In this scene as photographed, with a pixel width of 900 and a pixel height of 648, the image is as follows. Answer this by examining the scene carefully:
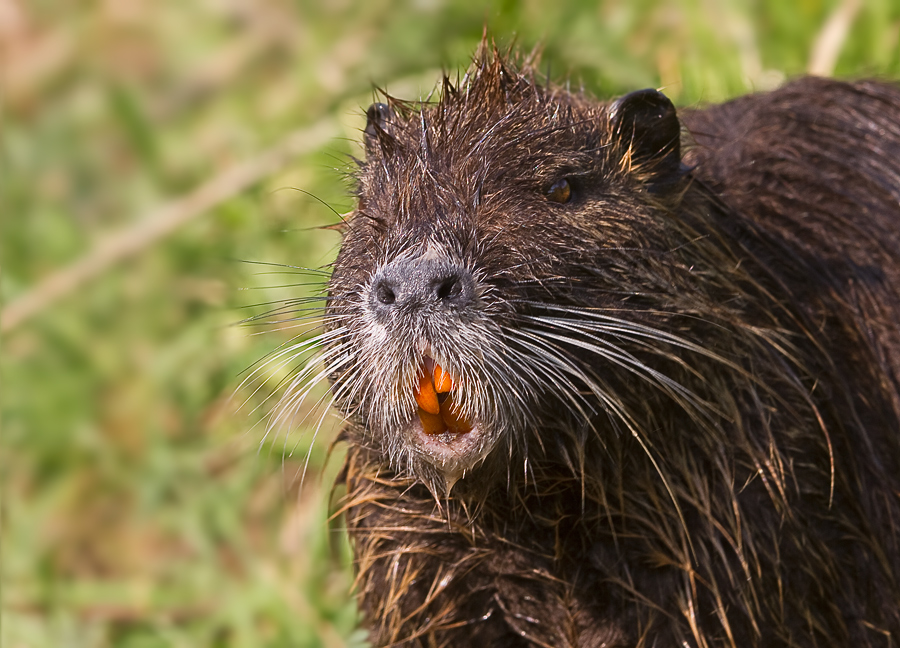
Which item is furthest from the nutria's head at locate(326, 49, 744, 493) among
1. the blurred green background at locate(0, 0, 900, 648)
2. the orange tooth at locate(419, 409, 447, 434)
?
the blurred green background at locate(0, 0, 900, 648)

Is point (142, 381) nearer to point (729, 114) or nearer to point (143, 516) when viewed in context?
point (143, 516)

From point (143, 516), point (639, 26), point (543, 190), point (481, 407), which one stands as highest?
point (639, 26)

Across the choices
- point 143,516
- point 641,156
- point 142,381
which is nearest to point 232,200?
point 142,381

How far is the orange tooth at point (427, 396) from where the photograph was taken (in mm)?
2363

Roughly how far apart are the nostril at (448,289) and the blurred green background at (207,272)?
2058mm

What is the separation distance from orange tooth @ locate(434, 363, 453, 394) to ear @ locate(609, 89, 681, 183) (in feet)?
2.29

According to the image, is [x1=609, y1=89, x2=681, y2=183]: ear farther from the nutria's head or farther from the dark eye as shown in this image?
the dark eye

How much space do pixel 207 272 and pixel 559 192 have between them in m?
3.00

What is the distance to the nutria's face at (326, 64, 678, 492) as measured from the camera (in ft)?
7.57

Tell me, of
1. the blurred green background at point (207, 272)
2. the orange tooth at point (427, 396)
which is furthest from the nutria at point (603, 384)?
the blurred green background at point (207, 272)

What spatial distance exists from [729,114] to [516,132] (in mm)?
1085

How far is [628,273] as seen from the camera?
255cm

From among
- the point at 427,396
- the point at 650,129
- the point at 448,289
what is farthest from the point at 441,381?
the point at 650,129

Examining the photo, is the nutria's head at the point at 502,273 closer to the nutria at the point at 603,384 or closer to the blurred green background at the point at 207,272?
the nutria at the point at 603,384
